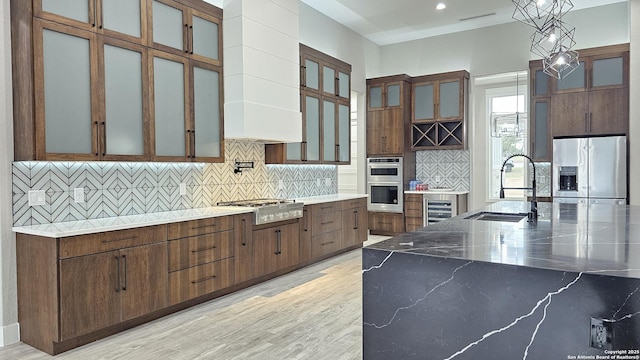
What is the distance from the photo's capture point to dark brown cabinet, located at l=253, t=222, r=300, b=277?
441 cm

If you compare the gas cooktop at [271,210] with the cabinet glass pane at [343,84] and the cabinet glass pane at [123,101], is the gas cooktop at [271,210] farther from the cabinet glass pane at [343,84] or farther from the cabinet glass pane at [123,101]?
the cabinet glass pane at [343,84]

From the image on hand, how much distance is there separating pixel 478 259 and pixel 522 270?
158 mm

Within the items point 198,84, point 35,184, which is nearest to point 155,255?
point 35,184

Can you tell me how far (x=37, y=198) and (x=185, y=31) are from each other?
189cm

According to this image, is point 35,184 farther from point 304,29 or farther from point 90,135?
point 304,29

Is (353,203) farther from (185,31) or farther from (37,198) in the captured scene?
(37,198)

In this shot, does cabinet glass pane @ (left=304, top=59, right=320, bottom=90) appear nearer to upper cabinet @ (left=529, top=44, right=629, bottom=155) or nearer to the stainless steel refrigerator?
upper cabinet @ (left=529, top=44, right=629, bottom=155)

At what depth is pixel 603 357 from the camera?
4.73 ft

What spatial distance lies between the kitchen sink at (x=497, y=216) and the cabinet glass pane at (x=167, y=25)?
9.54 feet

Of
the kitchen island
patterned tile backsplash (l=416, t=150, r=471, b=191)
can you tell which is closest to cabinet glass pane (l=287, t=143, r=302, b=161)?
patterned tile backsplash (l=416, t=150, r=471, b=191)

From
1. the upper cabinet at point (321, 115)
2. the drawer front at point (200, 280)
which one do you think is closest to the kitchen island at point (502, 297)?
the drawer front at point (200, 280)

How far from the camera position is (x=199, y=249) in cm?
372

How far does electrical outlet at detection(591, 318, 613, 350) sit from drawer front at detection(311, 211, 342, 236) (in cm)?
396

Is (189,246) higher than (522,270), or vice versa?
(522,270)
